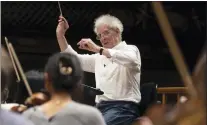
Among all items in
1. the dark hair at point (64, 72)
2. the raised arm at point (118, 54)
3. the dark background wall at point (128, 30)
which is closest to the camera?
the dark hair at point (64, 72)

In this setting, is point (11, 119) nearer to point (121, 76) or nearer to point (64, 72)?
point (64, 72)

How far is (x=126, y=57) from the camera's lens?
3330 mm

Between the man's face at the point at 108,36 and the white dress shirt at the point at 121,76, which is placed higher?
the man's face at the point at 108,36

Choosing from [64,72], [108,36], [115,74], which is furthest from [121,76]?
[64,72]

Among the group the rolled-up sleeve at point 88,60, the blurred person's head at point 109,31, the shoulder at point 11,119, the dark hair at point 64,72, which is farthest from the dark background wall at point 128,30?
the shoulder at point 11,119

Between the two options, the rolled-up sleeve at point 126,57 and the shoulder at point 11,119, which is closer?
the shoulder at point 11,119

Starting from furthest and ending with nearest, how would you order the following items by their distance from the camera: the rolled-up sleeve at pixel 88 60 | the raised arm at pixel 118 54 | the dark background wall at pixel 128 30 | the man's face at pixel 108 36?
the dark background wall at pixel 128 30 → the rolled-up sleeve at pixel 88 60 → the man's face at pixel 108 36 → the raised arm at pixel 118 54

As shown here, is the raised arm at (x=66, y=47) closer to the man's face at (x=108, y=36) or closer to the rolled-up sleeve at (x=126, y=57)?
the man's face at (x=108, y=36)

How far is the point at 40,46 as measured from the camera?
5.20 metres

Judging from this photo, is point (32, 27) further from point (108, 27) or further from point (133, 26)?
point (108, 27)

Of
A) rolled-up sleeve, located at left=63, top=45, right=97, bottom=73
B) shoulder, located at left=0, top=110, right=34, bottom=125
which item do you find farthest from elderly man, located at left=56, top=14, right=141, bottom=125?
shoulder, located at left=0, top=110, right=34, bottom=125

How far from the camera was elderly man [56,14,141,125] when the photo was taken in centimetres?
333

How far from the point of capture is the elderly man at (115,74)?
3328 mm

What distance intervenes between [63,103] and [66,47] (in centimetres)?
158
